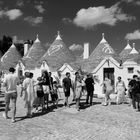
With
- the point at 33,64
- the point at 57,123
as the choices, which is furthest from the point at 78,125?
the point at 33,64

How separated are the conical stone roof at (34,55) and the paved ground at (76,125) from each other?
18.2 m

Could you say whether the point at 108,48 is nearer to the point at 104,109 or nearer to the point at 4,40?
the point at 104,109

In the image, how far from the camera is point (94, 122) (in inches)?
308

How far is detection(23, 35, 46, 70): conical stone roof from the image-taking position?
27819mm

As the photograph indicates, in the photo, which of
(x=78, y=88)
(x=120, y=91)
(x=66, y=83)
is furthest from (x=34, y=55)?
(x=78, y=88)

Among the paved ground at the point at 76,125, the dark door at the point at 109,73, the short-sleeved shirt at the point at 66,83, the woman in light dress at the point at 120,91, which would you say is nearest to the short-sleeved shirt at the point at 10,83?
the paved ground at the point at 76,125

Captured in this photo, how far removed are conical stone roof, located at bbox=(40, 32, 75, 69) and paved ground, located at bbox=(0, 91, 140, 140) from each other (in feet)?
49.0

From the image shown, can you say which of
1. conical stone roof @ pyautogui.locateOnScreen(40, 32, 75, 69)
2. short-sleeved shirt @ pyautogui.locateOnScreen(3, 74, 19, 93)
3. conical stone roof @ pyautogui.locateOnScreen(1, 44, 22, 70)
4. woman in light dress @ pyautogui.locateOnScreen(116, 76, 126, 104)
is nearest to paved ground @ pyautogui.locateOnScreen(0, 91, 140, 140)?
short-sleeved shirt @ pyautogui.locateOnScreen(3, 74, 19, 93)

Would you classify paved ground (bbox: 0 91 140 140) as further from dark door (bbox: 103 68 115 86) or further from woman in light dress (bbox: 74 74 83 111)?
dark door (bbox: 103 68 115 86)

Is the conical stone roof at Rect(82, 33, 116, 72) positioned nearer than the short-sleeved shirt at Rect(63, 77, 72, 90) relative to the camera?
No

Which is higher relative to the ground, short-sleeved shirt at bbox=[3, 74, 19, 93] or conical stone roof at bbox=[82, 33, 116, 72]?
conical stone roof at bbox=[82, 33, 116, 72]

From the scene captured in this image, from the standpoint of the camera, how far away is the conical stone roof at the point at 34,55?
2782 centimetres

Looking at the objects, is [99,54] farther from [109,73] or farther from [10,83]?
[10,83]

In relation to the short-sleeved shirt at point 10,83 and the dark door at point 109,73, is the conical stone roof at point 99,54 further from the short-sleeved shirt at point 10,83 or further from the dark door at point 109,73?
the short-sleeved shirt at point 10,83
